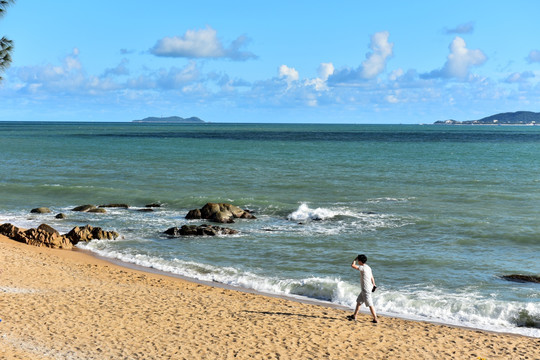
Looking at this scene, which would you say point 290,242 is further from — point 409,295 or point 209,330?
point 209,330

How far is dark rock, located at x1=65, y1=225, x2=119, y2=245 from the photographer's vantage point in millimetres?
23406

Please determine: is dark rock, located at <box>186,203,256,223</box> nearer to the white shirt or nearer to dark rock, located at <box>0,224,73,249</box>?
dark rock, located at <box>0,224,73,249</box>

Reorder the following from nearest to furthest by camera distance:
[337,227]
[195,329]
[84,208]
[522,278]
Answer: [195,329] → [522,278] → [337,227] → [84,208]

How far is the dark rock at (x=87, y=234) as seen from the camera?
23.4 metres

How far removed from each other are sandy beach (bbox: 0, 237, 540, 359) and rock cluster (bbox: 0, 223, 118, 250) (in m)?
5.57

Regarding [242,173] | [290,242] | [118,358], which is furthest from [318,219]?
[242,173]

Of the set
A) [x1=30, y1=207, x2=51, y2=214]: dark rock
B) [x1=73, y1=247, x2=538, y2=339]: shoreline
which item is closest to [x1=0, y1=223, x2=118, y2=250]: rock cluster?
[x1=73, y1=247, x2=538, y2=339]: shoreline

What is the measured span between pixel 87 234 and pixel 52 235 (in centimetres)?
141

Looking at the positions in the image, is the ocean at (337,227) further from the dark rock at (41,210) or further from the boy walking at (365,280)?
the boy walking at (365,280)

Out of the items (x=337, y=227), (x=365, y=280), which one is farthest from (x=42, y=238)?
(x=365, y=280)

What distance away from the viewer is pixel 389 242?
23.1 metres

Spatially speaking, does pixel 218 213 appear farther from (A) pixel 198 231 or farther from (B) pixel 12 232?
(B) pixel 12 232

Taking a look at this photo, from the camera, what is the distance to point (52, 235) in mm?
22797

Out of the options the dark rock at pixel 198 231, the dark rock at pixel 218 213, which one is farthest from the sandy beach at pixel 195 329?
the dark rock at pixel 218 213
